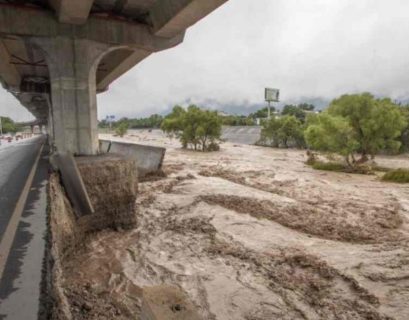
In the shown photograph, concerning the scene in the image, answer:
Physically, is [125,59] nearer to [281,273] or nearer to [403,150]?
[281,273]

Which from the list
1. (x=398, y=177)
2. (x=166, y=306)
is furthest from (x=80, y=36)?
(x=398, y=177)

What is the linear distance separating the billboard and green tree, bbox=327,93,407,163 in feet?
279

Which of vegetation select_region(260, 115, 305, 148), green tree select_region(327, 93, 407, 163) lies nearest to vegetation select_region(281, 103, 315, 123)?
vegetation select_region(260, 115, 305, 148)

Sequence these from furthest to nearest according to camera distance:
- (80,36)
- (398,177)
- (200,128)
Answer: (200,128) < (398,177) < (80,36)

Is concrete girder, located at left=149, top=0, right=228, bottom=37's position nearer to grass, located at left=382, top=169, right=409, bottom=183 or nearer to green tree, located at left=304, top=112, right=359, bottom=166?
grass, located at left=382, top=169, right=409, bottom=183

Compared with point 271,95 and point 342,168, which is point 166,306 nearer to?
point 342,168

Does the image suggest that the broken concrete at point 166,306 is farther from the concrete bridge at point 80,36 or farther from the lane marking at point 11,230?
the concrete bridge at point 80,36

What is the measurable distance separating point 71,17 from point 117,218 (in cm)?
666

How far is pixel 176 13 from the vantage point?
9164mm

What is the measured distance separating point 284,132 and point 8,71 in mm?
46993

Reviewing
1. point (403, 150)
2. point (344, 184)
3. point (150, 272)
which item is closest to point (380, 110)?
point (344, 184)

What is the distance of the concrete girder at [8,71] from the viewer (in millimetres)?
15794

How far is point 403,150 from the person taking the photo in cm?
4300

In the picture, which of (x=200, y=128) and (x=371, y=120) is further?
(x=200, y=128)
